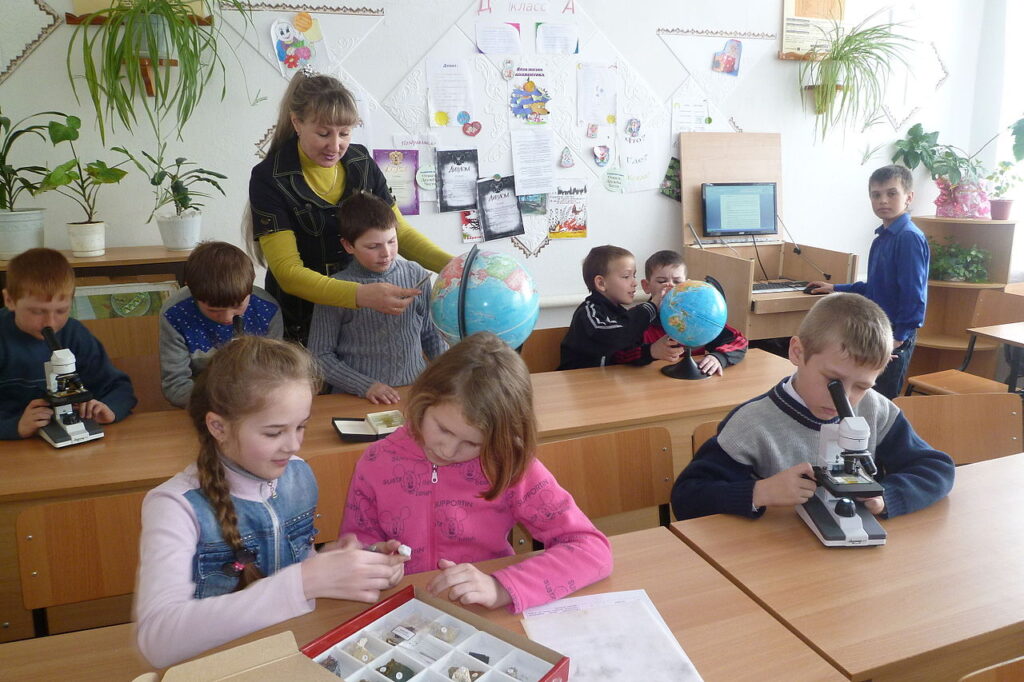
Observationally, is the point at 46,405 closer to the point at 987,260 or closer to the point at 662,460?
the point at 662,460

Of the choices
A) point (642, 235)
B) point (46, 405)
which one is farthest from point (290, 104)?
point (642, 235)

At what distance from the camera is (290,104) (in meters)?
2.41

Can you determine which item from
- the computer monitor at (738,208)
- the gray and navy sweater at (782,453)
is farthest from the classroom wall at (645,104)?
the gray and navy sweater at (782,453)

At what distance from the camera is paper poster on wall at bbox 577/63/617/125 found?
4188 millimetres

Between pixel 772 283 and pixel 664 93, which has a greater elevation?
pixel 664 93

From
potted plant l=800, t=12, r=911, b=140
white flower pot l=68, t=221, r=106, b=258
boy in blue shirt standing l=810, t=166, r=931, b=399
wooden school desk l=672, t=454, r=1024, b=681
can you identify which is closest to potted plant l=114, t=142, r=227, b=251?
white flower pot l=68, t=221, r=106, b=258

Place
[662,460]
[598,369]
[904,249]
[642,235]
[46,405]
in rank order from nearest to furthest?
[662,460] < [46,405] < [598,369] < [904,249] < [642,235]

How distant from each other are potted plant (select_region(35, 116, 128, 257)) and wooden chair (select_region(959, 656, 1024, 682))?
323 centimetres

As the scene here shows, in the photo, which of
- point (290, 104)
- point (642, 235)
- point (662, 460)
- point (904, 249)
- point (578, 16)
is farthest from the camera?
point (642, 235)

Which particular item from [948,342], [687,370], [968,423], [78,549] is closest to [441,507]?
[78,549]

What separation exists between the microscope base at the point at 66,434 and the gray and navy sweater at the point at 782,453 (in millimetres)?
1646

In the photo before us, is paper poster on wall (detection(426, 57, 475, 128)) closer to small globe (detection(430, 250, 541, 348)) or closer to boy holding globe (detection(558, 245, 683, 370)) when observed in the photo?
boy holding globe (detection(558, 245, 683, 370))

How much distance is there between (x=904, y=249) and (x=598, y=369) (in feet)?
5.74

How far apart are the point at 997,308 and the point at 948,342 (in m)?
0.33
